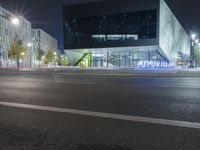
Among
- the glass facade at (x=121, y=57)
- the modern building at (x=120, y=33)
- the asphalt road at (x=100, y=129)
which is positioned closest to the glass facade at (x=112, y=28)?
the modern building at (x=120, y=33)

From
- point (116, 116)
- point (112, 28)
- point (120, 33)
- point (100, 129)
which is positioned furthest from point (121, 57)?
point (100, 129)

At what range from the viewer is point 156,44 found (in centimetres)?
5206

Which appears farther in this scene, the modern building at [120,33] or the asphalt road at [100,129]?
the modern building at [120,33]

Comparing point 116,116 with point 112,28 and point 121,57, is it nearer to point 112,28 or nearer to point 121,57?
point 112,28

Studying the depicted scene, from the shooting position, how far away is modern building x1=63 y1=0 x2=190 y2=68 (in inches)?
2099

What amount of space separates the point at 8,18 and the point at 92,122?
340ft

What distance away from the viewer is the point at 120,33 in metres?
56.5

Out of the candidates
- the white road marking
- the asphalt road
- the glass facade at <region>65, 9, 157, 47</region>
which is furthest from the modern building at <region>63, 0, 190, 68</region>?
the white road marking

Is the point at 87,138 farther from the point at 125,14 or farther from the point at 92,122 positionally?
the point at 125,14

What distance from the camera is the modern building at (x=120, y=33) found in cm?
5331

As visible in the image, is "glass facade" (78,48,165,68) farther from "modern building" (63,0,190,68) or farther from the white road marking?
the white road marking

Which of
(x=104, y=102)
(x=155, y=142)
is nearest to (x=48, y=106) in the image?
(x=104, y=102)

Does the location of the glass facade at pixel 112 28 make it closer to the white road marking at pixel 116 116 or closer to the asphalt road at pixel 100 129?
the asphalt road at pixel 100 129

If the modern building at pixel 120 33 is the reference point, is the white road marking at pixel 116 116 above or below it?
below
